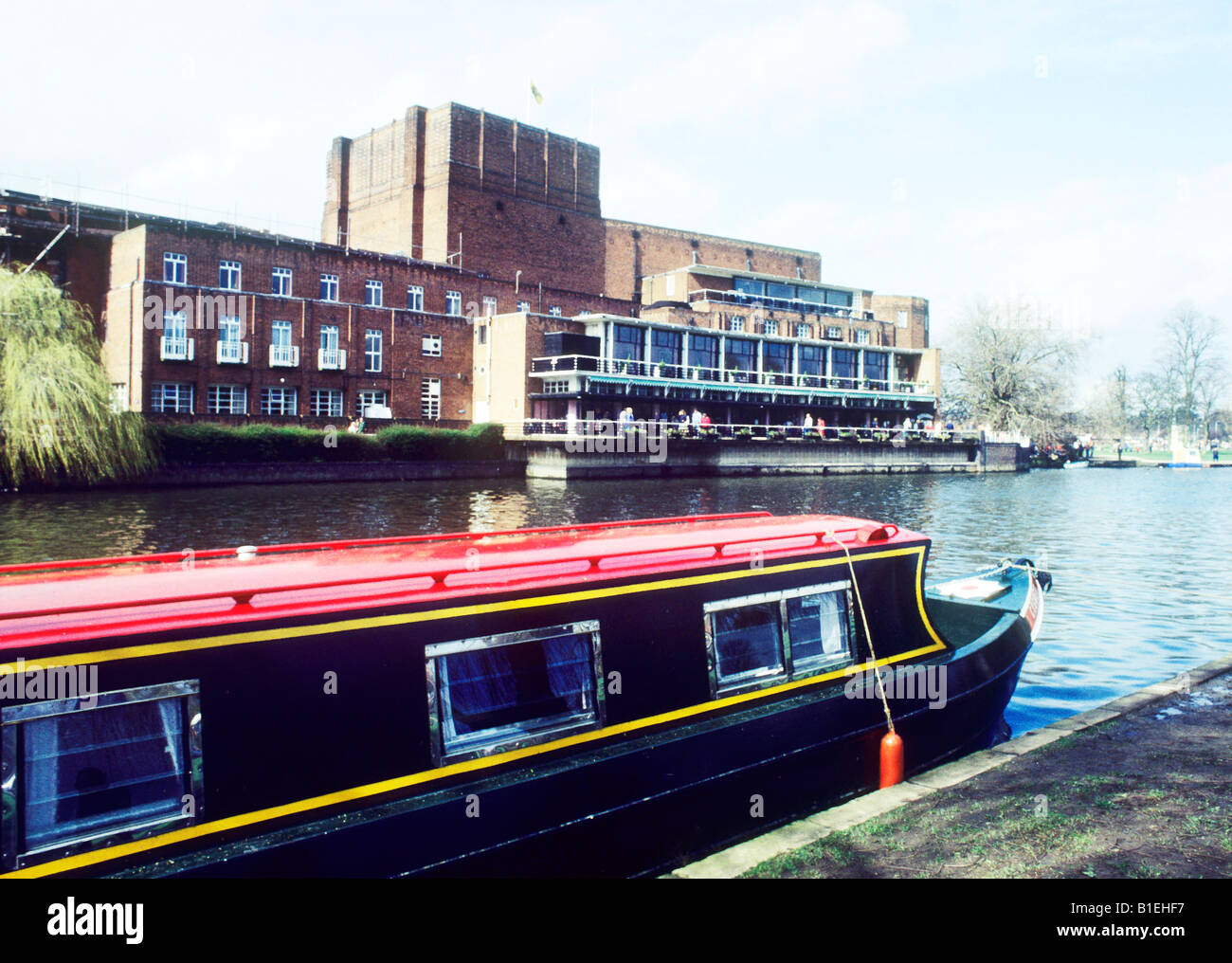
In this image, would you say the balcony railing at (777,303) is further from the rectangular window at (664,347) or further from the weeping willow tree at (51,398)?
the weeping willow tree at (51,398)

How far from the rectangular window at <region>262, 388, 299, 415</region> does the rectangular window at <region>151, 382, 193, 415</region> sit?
11.1 feet

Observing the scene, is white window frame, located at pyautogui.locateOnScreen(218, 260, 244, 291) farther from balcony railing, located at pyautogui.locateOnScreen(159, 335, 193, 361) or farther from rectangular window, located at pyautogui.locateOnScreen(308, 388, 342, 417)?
rectangular window, located at pyautogui.locateOnScreen(308, 388, 342, 417)

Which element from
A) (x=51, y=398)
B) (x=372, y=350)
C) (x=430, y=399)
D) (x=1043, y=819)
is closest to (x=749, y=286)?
(x=430, y=399)

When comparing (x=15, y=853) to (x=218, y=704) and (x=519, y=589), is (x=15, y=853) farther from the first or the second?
(x=519, y=589)

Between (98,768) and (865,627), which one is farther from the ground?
(865,627)

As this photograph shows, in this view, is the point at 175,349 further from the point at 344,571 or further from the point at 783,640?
the point at 783,640

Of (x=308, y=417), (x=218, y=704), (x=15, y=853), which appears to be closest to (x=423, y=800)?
(x=218, y=704)

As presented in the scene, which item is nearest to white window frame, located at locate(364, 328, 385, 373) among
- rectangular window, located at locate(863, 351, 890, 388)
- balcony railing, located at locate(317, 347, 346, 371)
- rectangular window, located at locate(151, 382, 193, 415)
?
balcony railing, located at locate(317, 347, 346, 371)

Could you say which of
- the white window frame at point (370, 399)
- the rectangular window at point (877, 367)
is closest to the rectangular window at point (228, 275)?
the white window frame at point (370, 399)

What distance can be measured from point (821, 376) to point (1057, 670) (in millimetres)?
59662

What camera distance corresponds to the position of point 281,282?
156 ft

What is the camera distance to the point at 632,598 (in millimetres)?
Answer: 5863

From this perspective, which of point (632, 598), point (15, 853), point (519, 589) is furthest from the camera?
point (632, 598)

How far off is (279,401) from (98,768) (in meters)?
44.7
